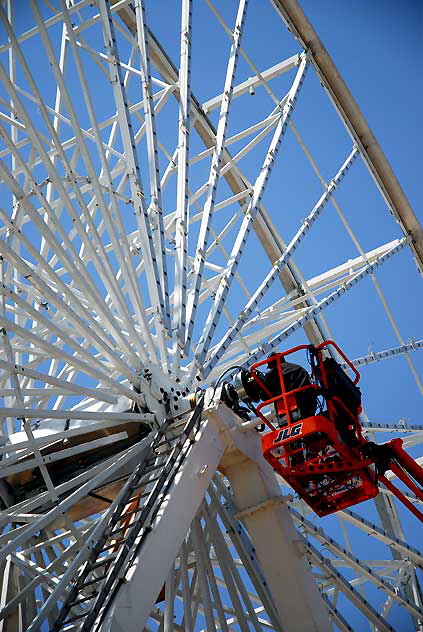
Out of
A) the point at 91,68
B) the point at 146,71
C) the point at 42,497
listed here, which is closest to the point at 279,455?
the point at 42,497

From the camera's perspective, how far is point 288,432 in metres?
14.5

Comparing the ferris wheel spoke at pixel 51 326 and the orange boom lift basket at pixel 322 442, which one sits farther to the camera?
the orange boom lift basket at pixel 322 442

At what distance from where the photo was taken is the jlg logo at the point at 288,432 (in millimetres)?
14398

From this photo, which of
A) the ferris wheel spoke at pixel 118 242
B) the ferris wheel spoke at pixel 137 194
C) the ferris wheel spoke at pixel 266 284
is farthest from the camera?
the ferris wheel spoke at pixel 266 284

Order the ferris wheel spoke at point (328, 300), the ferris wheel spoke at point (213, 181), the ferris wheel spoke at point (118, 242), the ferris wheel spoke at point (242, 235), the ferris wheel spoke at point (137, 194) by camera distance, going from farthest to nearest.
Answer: the ferris wheel spoke at point (328, 300) < the ferris wheel spoke at point (213, 181) < the ferris wheel spoke at point (242, 235) < the ferris wheel spoke at point (137, 194) < the ferris wheel spoke at point (118, 242)

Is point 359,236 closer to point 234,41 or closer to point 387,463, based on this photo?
point 234,41

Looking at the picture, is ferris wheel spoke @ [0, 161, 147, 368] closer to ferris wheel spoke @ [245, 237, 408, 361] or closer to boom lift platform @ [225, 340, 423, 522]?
boom lift platform @ [225, 340, 423, 522]

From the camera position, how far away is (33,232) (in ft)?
136

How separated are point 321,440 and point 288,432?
0.57 meters

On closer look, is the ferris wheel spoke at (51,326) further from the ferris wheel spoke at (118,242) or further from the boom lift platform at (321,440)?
the boom lift platform at (321,440)

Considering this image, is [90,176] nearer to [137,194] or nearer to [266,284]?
[137,194]

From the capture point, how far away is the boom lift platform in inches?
576

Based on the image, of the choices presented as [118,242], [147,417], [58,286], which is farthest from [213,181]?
[147,417]

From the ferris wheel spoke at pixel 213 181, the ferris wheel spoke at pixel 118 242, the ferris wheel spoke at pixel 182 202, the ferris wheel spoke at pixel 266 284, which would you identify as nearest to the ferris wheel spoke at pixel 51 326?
the ferris wheel spoke at pixel 118 242
